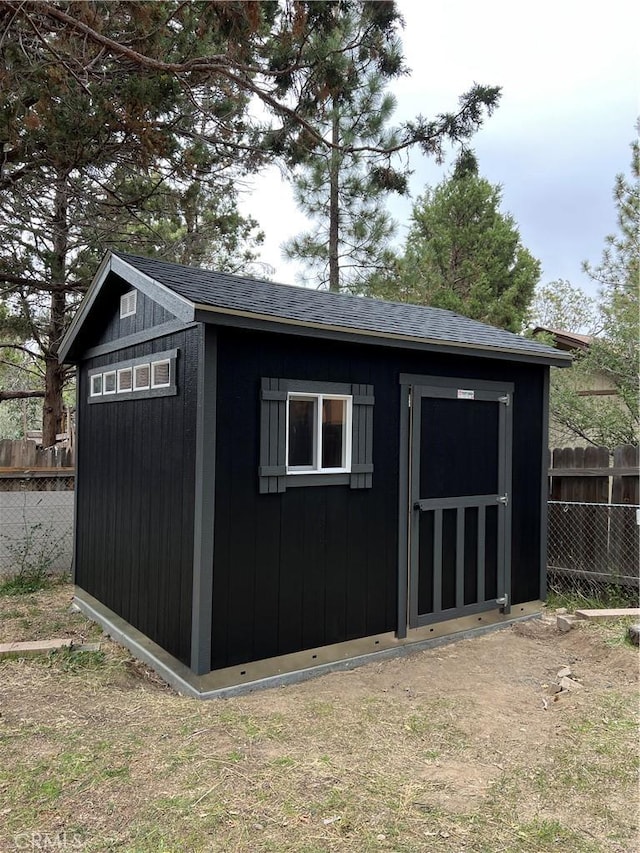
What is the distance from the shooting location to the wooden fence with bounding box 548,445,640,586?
5.54 m

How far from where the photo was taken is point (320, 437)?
4.00 m

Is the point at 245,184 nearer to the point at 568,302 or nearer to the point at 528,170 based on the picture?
the point at 528,170

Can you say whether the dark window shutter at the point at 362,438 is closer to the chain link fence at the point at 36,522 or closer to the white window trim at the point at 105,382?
the white window trim at the point at 105,382

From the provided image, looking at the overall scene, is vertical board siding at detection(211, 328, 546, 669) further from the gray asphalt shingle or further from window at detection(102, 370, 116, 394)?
window at detection(102, 370, 116, 394)

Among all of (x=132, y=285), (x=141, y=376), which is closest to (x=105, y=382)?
(x=141, y=376)

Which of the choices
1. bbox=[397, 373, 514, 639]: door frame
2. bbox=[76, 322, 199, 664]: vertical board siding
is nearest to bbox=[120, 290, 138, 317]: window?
bbox=[76, 322, 199, 664]: vertical board siding

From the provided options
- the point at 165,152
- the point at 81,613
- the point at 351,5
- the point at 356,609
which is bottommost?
the point at 81,613

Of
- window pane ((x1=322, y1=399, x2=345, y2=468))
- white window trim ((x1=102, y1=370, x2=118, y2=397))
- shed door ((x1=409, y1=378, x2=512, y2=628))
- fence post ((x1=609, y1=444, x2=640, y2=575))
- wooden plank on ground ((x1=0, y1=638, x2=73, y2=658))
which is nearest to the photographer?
window pane ((x1=322, y1=399, x2=345, y2=468))

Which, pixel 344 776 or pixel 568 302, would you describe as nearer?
pixel 344 776

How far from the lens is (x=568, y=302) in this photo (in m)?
20.3

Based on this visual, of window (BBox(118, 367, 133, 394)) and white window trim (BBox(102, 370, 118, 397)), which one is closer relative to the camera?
window (BBox(118, 367, 133, 394))

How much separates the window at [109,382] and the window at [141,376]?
502 millimetres

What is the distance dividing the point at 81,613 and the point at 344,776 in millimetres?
3500

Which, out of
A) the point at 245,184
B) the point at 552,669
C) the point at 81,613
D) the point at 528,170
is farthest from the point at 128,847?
the point at 528,170
